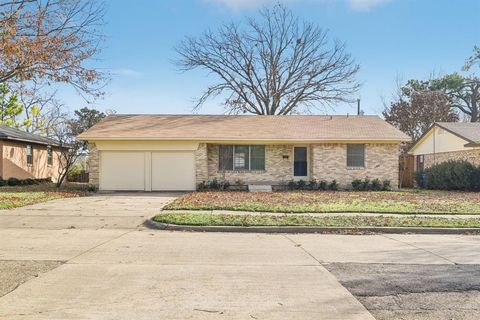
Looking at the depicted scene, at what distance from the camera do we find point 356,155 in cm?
2480

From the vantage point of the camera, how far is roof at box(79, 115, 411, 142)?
23.8 metres

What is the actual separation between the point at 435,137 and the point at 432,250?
23727 mm

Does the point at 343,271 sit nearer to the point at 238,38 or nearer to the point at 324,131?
the point at 324,131

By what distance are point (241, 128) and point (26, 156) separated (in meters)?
14.7

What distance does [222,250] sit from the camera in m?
8.84

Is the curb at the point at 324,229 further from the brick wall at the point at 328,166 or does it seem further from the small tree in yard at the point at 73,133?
the small tree in yard at the point at 73,133

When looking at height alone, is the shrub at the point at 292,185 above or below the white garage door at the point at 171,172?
below

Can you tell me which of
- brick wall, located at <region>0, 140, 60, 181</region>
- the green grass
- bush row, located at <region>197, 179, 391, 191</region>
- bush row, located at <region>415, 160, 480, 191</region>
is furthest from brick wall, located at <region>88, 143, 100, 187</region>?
bush row, located at <region>415, 160, 480, 191</region>

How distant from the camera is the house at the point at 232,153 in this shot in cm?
2370

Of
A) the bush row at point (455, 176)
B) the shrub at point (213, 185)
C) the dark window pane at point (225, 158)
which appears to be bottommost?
the shrub at point (213, 185)

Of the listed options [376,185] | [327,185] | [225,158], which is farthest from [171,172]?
[376,185]

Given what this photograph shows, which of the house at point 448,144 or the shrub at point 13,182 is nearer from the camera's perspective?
the house at point 448,144

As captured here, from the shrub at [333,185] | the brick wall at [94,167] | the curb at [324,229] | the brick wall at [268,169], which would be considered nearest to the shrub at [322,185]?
the shrub at [333,185]

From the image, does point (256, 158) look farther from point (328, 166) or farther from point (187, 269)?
point (187, 269)
